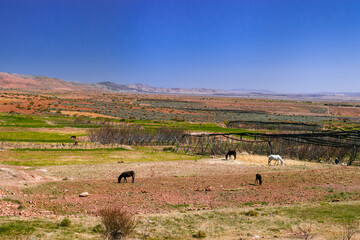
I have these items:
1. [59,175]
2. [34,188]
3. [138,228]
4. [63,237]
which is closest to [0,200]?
[34,188]

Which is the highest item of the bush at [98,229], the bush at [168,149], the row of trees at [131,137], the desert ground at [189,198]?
the bush at [98,229]

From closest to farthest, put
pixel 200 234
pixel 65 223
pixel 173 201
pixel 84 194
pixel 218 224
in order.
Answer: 1. pixel 200 234
2. pixel 65 223
3. pixel 218 224
4. pixel 173 201
5. pixel 84 194

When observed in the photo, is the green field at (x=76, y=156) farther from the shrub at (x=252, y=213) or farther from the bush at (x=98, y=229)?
the shrub at (x=252, y=213)

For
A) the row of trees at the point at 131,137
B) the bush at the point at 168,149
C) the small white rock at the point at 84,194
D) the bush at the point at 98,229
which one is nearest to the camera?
the bush at the point at 98,229

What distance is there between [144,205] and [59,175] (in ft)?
34.0


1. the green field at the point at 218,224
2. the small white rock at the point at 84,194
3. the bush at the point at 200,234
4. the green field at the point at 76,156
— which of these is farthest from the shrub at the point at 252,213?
the green field at the point at 76,156

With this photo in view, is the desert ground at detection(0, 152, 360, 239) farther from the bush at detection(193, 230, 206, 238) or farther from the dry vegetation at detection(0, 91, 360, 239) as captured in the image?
the bush at detection(193, 230, 206, 238)

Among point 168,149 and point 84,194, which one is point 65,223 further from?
point 168,149

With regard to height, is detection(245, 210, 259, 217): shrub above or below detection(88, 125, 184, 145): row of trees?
above

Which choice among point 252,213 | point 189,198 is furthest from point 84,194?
point 252,213

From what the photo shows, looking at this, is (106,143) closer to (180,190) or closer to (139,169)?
(139,169)

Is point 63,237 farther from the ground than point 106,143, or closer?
farther from the ground

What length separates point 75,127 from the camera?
188 feet

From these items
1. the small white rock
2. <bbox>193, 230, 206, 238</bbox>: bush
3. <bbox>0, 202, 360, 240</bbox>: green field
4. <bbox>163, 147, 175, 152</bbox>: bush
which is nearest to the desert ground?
<bbox>0, 202, 360, 240</bbox>: green field
